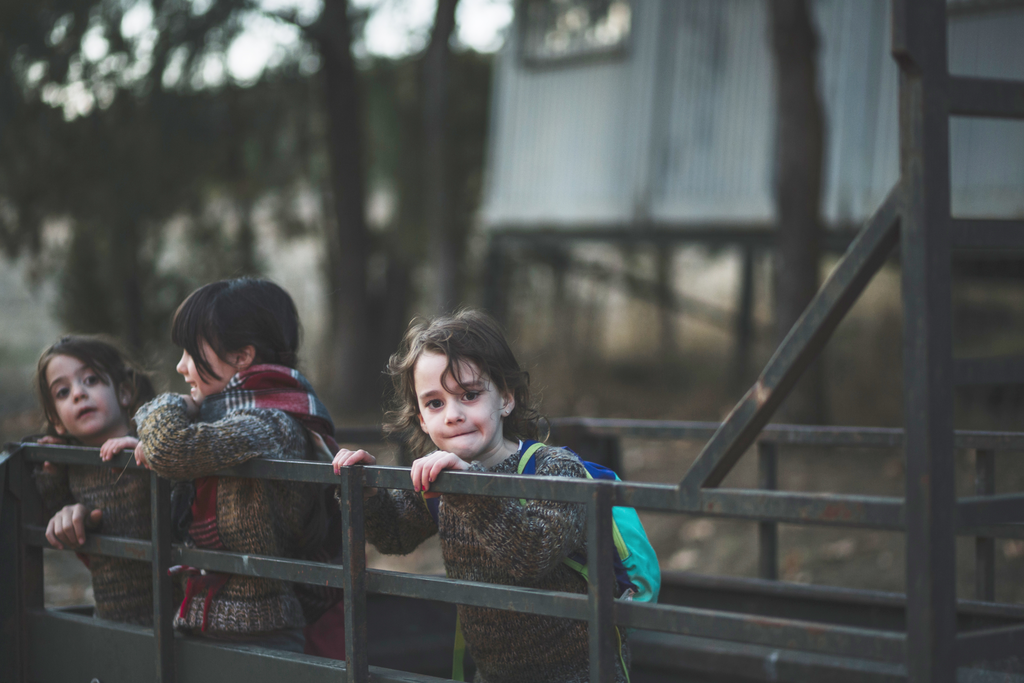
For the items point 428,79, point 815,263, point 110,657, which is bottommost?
point 110,657

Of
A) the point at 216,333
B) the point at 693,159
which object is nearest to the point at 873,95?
the point at 693,159

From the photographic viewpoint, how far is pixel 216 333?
3047 mm

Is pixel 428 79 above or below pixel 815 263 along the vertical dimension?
above

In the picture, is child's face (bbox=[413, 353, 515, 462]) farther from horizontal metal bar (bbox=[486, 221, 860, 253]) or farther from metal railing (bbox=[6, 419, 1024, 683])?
horizontal metal bar (bbox=[486, 221, 860, 253])

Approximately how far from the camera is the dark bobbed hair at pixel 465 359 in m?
2.59

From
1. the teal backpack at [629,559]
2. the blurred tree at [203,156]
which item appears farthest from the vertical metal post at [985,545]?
the blurred tree at [203,156]

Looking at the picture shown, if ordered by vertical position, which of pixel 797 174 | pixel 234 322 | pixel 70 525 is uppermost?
pixel 797 174

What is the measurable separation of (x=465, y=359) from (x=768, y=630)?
41.2 inches

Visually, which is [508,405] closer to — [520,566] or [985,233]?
[520,566]

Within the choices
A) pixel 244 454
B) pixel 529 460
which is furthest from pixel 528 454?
pixel 244 454

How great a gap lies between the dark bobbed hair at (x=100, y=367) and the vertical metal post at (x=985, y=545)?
2873 millimetres

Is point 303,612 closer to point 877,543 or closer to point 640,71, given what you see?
point 877,543

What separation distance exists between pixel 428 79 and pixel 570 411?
411 cm

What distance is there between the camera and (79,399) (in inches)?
134
